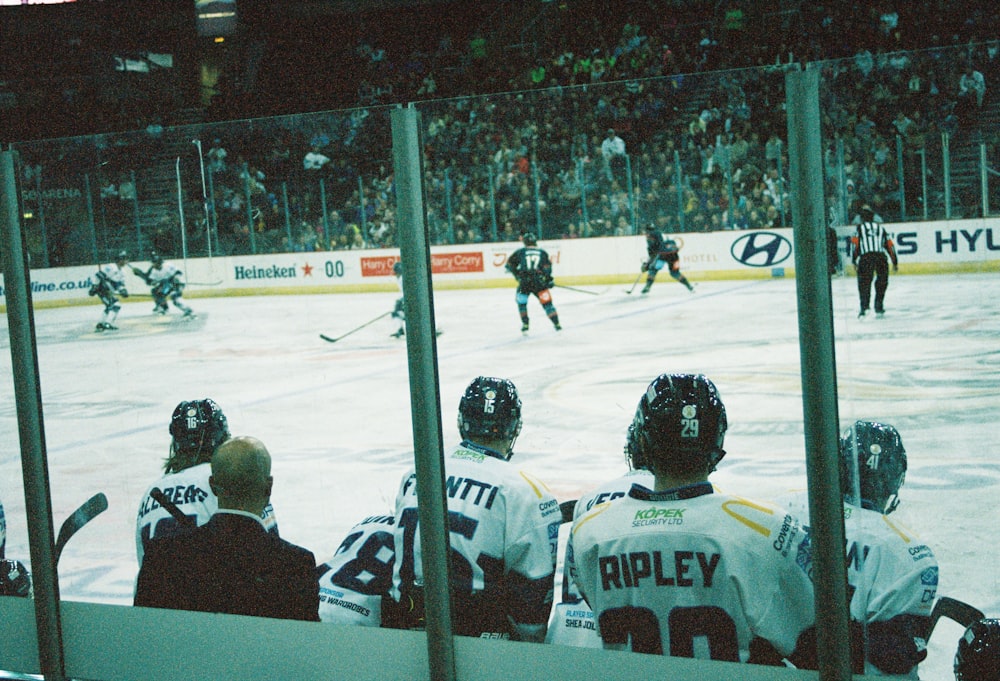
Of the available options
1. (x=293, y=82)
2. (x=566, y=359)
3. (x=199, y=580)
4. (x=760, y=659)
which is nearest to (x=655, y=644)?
(x=760, y=659)

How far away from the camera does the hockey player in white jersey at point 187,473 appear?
3.08m

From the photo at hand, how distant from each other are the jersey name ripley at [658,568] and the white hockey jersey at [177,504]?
4.29ft

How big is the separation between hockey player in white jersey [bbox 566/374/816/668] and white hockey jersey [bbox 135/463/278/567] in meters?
1.30

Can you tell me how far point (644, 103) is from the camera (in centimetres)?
229

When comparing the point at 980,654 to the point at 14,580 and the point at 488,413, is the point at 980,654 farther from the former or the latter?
the point at 14,580

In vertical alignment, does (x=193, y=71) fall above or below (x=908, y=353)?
above

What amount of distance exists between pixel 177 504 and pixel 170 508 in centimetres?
22

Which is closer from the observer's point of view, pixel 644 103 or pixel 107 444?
pixel 644 103

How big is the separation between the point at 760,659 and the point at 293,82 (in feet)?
65.7

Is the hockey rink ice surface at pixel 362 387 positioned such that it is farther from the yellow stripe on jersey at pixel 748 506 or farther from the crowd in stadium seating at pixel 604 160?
the yellow stripe on jersey at pixel 748 506

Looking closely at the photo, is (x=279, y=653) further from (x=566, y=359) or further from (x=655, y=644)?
(x=566, y=359)

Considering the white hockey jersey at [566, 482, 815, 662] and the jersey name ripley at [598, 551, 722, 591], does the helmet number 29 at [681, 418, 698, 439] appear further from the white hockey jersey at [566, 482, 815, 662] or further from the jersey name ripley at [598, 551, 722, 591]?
the jersey name ripley at [598, 551, 722, 591]

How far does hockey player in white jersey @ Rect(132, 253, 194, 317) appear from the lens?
3.06 m

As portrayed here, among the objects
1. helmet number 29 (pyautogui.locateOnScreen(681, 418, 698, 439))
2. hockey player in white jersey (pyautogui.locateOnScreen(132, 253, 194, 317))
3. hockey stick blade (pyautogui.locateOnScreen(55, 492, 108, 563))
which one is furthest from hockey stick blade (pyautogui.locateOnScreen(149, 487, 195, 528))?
helmet number 29 (pyautogui.locateOnScreen(681, 418, 698, 439))
